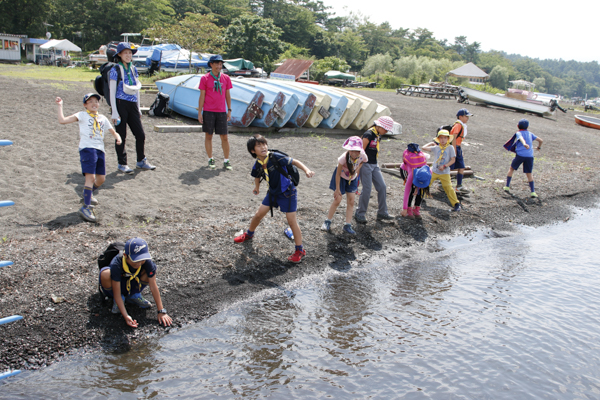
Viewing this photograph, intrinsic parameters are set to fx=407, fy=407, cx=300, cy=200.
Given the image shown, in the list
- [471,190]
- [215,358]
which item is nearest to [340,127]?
[471,190]

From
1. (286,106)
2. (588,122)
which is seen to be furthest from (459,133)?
(588,122)

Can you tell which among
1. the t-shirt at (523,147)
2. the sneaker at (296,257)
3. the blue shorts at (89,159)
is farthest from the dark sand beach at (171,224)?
the t-shirt at (523,147)

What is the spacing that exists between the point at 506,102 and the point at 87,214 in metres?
28.6

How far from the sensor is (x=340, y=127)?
42.5 feet

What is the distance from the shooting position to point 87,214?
5.40 metres

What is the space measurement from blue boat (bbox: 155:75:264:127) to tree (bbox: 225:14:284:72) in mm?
31627

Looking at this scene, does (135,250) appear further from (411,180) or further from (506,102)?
(506,102)

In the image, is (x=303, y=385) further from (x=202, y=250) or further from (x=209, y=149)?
(x=209, y=149)

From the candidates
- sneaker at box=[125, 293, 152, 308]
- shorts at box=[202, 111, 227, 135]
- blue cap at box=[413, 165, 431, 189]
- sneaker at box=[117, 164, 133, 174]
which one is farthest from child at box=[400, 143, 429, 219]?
sneaker at box=[117, 164, 133, 174]

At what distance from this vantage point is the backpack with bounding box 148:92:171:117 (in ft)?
39.2

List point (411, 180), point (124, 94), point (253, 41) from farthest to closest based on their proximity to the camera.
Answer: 1. point (253, 41)
2. point (411, 180)
3. point (124, 94)

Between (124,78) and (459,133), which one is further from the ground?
(124,78)

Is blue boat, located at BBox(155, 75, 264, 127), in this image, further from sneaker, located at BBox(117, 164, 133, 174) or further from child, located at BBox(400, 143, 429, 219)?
child, located at BBox(400, 143, 429, 219)

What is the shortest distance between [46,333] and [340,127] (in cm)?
1057
